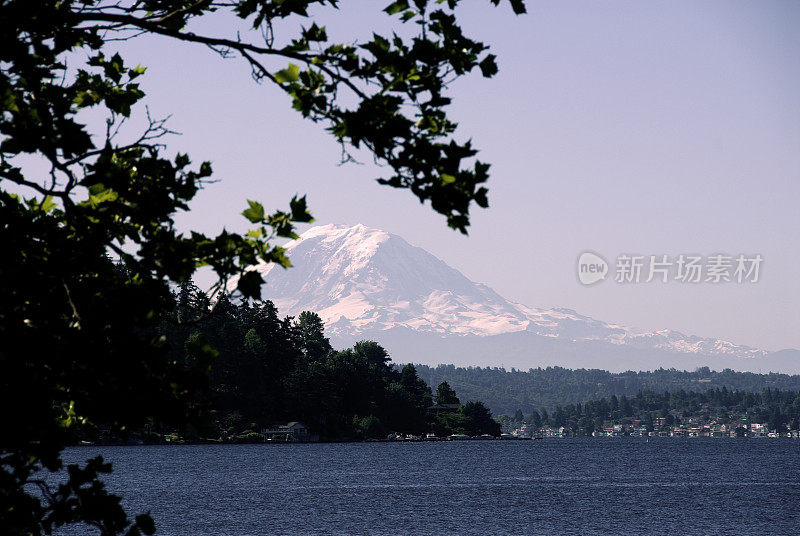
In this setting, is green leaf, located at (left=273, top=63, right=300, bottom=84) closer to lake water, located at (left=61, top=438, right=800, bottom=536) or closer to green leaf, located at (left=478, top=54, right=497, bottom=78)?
green leaf, located at (left=478, top=54, right=497, bottom=78)

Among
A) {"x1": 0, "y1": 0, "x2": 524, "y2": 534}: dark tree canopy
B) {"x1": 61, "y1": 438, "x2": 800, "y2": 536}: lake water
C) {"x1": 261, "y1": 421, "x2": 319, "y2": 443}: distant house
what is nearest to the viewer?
{"x1": 0, "y1": 0, "x2": 524, "y2": 534}: dark tree canopy

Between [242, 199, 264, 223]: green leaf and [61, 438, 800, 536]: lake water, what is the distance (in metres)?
62.9

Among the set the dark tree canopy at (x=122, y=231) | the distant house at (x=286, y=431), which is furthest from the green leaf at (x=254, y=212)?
the distant house at (x=286, y=431)

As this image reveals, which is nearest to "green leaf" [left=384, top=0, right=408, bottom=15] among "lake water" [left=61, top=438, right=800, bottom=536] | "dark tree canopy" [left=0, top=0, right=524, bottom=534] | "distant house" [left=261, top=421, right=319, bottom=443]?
"dark tree canopy" [left=0, top=0, right=524, bottom=534]

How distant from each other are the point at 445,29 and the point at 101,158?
2666 millimetres

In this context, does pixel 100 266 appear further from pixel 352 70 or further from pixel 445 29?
pixel 445 29

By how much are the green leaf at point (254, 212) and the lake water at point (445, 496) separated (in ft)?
206

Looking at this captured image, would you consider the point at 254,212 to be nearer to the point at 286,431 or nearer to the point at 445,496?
the point at 445,496

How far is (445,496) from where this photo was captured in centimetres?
9725

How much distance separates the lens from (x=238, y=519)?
2987 inches

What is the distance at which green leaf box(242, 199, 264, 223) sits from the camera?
24.2ft

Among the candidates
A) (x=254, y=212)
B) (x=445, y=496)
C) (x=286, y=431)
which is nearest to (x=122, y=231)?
(x=254, y=212)

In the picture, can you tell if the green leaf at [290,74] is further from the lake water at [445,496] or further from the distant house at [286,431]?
the distant house at [286,431]

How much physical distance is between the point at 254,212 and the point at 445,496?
305ft
